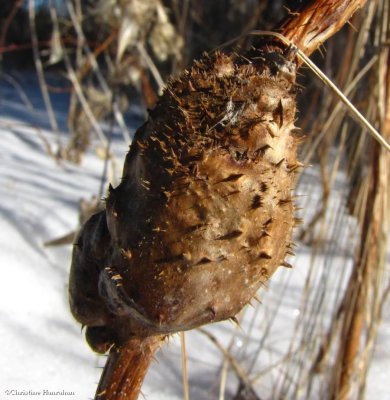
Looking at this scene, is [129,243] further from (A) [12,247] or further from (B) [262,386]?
(A) [12,247]

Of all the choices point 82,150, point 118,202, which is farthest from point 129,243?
point 82,150

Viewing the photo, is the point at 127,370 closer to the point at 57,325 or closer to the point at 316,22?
the point at 316,22

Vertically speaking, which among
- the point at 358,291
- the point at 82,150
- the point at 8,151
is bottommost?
the point at 358,291

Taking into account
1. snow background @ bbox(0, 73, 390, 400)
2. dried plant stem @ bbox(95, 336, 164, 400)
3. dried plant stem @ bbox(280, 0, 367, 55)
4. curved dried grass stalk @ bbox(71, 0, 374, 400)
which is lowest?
dried plant stem @ bbox(95, 336, 164, 400)

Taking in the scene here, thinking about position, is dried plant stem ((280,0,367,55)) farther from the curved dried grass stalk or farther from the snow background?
the snow background
